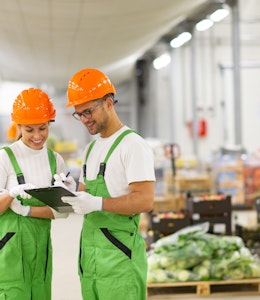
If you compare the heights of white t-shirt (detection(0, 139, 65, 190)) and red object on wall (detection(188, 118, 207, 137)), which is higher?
red object on wall (detection(188, 118, 207, 137))

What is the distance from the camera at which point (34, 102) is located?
12.2 ft

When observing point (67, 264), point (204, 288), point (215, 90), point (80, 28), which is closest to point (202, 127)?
point (215, 90)

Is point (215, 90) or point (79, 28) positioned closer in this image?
point (79, 28)

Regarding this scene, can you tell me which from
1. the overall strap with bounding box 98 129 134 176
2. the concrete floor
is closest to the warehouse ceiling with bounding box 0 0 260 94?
the concrete floor

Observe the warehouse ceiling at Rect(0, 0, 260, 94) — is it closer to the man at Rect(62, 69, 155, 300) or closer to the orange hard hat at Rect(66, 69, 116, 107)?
the orange hard hat at Rect(66, 69, 116, 107)

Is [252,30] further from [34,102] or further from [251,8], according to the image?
[34,102]

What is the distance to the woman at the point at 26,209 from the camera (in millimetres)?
3562

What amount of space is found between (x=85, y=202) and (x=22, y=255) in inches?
23.1

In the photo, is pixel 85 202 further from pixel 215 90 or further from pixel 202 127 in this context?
pixel 215 90

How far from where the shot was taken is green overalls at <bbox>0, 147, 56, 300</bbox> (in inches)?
140

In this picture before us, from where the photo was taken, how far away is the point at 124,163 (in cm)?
334

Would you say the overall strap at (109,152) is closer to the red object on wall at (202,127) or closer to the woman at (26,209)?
the woman at (26,209)

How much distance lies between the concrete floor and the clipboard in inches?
118

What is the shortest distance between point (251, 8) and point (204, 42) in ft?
11.9
